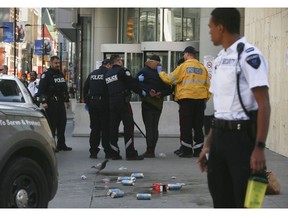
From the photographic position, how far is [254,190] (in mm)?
4051

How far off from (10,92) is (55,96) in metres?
5.37

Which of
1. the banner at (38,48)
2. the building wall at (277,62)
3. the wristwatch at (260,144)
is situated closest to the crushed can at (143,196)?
the wristwatch at (260,144)

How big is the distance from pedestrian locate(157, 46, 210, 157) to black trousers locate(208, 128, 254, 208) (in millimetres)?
6594

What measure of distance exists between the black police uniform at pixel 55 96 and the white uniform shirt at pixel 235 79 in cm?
820

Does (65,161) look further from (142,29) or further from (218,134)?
(142,29)

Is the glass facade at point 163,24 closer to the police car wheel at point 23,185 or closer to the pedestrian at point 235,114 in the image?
the police car wheel at point 23,185

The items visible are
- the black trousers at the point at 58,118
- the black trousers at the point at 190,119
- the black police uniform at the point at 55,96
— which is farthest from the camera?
the black trousers at the point at 58,118

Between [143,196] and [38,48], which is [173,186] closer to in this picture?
[143,196]

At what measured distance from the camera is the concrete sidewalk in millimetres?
6906

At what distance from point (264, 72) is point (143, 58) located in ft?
62.8

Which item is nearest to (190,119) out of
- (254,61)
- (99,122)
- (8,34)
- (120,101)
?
(120,101)

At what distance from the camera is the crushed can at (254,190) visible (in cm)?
405
